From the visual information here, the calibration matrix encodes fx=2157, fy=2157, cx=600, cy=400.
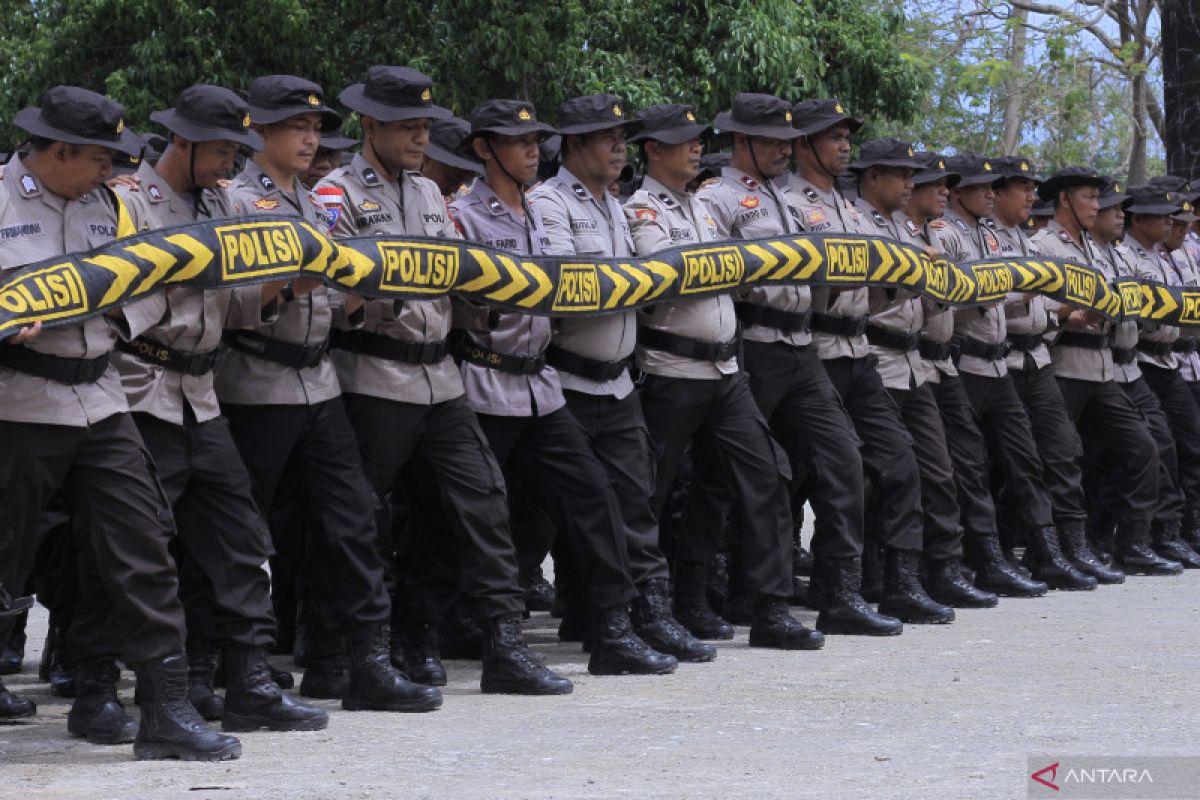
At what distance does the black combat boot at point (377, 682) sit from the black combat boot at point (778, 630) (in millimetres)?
2031

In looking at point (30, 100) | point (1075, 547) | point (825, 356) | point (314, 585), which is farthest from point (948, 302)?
point (30, 100)

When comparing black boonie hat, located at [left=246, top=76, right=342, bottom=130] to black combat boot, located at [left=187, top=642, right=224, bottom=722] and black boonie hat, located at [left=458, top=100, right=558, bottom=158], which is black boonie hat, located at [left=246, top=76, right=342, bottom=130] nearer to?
black boonie hat, located at [left=458, top=100, right=558, bottom=158]

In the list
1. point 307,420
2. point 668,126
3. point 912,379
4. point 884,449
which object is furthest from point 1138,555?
point 307,420

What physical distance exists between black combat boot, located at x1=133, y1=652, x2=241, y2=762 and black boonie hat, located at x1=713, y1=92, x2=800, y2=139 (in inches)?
155

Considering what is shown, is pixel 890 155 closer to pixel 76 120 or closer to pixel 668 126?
pixel 668 126

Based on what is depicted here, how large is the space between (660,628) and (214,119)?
2941 mm

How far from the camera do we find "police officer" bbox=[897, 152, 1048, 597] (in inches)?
427

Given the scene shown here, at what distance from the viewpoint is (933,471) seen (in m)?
10.5

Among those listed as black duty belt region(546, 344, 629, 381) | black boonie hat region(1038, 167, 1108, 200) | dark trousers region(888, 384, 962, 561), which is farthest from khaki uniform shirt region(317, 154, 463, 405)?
black boonie hat region(1038, 167, 1108, 200)

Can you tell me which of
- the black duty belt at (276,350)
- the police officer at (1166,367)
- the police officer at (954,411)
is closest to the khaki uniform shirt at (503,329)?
the black duty belt at (276,350)

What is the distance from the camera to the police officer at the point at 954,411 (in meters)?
10.8

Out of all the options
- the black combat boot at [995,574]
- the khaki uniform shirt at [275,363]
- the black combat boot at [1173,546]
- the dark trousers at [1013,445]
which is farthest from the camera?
the black combat boot at [1173,546]

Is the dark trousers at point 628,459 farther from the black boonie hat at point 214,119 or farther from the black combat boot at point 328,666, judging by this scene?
the black boonie hat at point 214,119

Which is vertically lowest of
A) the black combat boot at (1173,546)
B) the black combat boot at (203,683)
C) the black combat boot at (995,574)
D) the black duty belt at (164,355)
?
the black combat boot at (1173,546)
